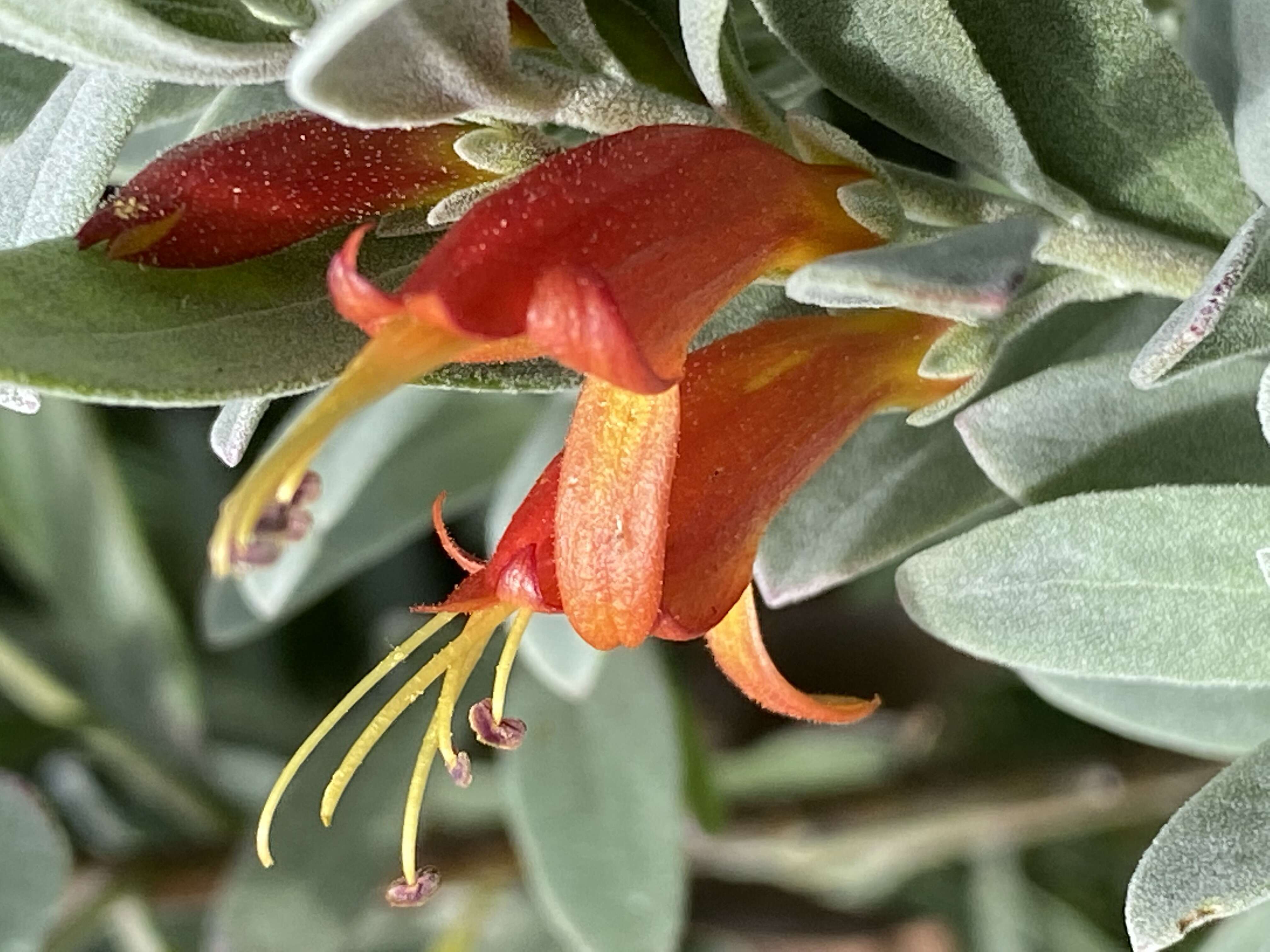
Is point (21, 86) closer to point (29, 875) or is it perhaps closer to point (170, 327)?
point (170, 327)

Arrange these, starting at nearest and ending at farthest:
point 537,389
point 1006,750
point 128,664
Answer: point 537,389, point 1006,750, point 128,664

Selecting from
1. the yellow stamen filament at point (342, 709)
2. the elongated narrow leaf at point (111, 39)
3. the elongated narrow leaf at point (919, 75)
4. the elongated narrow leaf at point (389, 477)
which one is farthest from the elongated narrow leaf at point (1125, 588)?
the elongated narrow leaf at point (389, 477)

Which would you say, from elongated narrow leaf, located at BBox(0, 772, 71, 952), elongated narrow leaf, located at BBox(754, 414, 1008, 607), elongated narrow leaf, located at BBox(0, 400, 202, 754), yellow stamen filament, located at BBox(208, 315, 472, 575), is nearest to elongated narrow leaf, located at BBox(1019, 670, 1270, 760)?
elongated narrow leaf, located at BBox(754, 414, 1008, 607)

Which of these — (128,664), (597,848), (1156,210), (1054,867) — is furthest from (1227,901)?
(128,664)

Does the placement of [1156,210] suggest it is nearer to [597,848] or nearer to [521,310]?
[521,310]

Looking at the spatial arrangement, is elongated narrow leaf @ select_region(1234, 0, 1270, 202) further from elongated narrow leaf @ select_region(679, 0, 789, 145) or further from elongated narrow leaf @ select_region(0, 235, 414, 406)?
elongated narrow leaf @ select_region(0, 235, 414, 406)

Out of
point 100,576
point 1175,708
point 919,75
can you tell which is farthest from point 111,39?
point 100,576

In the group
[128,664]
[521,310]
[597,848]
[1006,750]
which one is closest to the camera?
[521,310]
